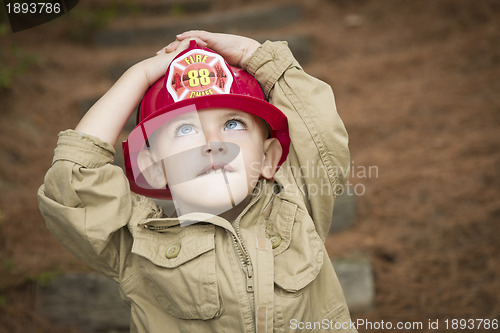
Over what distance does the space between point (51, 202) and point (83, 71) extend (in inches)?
136

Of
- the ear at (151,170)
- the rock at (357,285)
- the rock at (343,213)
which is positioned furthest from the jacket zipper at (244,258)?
the rock at (343,213)

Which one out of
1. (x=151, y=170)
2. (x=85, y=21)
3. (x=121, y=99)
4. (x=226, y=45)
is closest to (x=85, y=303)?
(x=151, y=170)

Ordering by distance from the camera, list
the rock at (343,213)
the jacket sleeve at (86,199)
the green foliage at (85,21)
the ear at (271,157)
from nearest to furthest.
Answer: the jacket sleeve at (86,199) → the ear at (271,157) → the rock at (343,213) → the green foliage at (85,21)

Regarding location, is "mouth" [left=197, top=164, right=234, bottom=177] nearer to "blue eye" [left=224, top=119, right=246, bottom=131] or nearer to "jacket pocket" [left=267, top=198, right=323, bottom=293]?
"blue eye" [left=224, top=119, right=246, bottom=131]

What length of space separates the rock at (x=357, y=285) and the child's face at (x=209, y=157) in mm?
1219

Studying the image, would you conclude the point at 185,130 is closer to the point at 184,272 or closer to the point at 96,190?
the point at 96,190

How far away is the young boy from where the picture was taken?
5.23 ft

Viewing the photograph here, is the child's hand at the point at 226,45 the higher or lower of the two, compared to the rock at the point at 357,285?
higher

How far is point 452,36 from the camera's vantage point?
4.68 meters

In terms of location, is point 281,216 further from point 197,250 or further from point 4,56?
point 4,56

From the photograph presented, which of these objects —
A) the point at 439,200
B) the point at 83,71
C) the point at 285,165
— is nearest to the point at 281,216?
the point at 285,165

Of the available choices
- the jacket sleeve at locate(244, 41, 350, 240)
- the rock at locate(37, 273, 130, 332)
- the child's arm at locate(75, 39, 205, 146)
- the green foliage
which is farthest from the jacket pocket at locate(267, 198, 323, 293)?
the green foliage

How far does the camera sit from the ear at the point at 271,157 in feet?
5.97

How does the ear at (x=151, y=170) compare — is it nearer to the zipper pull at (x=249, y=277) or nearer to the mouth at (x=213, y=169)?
the mouth at (x=213, y=169)
